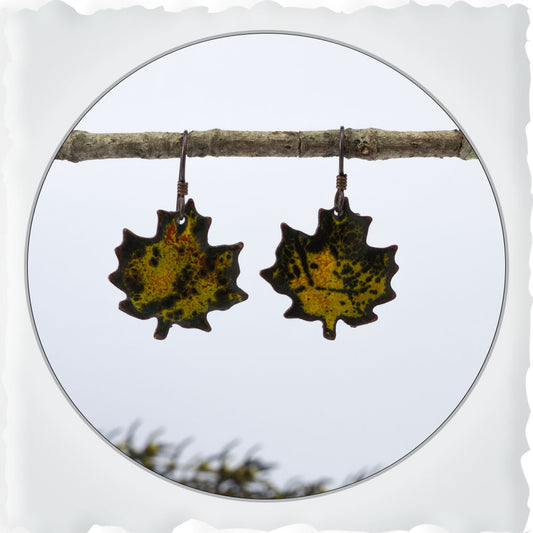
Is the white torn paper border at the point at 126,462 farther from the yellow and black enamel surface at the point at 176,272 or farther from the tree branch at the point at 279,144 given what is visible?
the yellow and black enamel surface at the point at 176,272

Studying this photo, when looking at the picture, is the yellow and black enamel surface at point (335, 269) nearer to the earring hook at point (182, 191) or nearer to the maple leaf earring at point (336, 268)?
the maple leaf earring at point (336, 268)

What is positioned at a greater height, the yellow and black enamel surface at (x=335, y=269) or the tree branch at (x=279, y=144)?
the tree branch at (x=279, y=144)

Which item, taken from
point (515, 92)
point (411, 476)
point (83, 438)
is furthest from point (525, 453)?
point (83, 438)

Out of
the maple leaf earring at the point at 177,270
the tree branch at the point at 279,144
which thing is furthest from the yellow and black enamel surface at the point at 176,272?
the tree branch at the point at 279,144

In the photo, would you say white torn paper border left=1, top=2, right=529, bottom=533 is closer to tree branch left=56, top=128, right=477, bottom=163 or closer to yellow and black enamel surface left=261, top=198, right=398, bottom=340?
tree branch left=56, top=128, right=477, bottom=163

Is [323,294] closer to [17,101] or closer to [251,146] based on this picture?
[251,146]

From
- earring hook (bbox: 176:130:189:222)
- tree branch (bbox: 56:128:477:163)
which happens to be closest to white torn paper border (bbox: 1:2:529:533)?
tree branch (bbox: 56:128:477:163)
